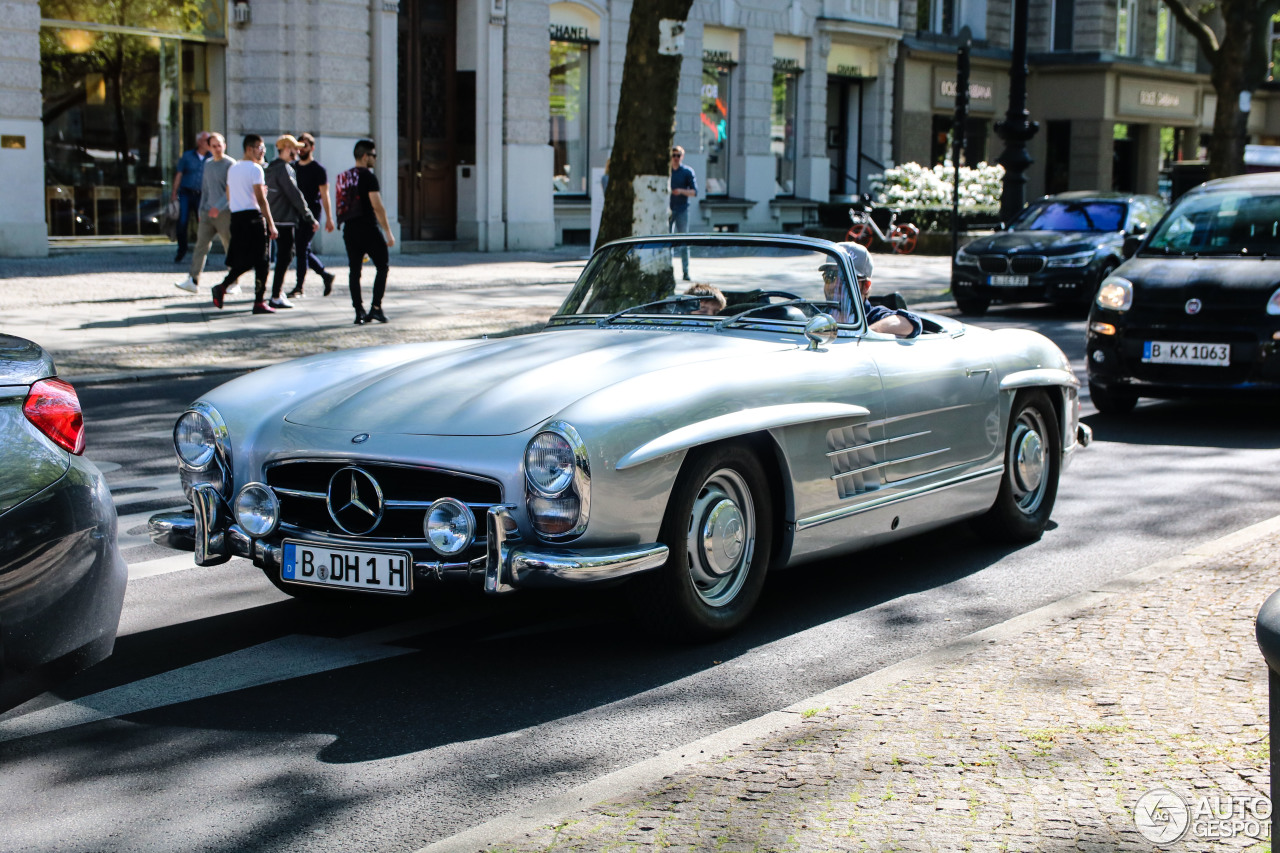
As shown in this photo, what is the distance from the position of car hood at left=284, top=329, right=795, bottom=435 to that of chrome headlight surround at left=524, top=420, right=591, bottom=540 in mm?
185

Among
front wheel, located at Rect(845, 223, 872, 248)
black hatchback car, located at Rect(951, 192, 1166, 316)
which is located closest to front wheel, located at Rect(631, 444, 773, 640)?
black hatchback car, located at Rect(951, 192, 1166, 316)

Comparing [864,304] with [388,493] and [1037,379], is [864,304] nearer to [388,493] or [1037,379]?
[1037,379]

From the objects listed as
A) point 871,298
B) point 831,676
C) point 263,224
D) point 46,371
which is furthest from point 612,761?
point 263,224

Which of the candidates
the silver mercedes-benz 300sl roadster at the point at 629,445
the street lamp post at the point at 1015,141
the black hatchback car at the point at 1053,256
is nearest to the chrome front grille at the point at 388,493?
the silver mercedes-benz 300sl roadster at the point at 629,445

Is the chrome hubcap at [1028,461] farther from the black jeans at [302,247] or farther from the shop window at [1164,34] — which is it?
the shop window at [1164,34]

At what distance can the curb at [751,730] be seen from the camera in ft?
11.8

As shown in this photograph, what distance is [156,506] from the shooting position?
24.8ft

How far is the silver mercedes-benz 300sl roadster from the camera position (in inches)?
190

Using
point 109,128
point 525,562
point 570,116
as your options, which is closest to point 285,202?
point 109,128

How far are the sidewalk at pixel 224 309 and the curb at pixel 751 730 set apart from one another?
8544 millimetres

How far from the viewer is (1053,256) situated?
749 inches

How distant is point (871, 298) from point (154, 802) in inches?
158

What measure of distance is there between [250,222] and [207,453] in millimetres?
11217

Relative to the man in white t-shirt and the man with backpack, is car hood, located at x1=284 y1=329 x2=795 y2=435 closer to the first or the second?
the man with backpack
